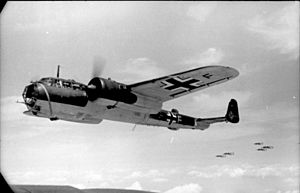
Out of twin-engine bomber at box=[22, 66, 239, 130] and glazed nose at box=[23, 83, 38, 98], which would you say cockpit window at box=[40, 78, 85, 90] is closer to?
twin-engine bomber at box=[22, 66, 239, 130]

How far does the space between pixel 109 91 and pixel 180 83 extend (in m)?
0.85

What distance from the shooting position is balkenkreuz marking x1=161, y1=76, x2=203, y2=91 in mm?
3937

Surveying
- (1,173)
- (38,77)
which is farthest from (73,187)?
(38,77)

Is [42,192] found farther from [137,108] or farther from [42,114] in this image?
[137,108]

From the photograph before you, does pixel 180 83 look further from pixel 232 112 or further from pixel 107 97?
pixel 107 97

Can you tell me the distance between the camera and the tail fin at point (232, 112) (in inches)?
132

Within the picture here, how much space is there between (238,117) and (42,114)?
245 cm

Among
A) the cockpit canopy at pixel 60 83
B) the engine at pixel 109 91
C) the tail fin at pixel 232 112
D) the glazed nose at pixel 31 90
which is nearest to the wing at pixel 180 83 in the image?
the engine at pixel 109 91

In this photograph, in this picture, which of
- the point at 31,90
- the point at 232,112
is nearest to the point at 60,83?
the point at 31,90

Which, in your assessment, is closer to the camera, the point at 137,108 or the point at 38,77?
the point at 38,77

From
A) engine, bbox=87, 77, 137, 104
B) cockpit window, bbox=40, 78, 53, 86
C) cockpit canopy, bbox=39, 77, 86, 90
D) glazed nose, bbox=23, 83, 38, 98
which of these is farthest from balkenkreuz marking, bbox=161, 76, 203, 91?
glazed nose, bbox=23, 83, 38, 98

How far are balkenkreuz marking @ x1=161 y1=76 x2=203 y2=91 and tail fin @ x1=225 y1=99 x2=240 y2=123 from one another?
1.84 feet

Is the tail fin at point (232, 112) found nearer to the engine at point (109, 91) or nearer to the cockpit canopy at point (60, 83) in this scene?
the engine at point (109, 91)

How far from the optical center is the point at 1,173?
12.5 ft
